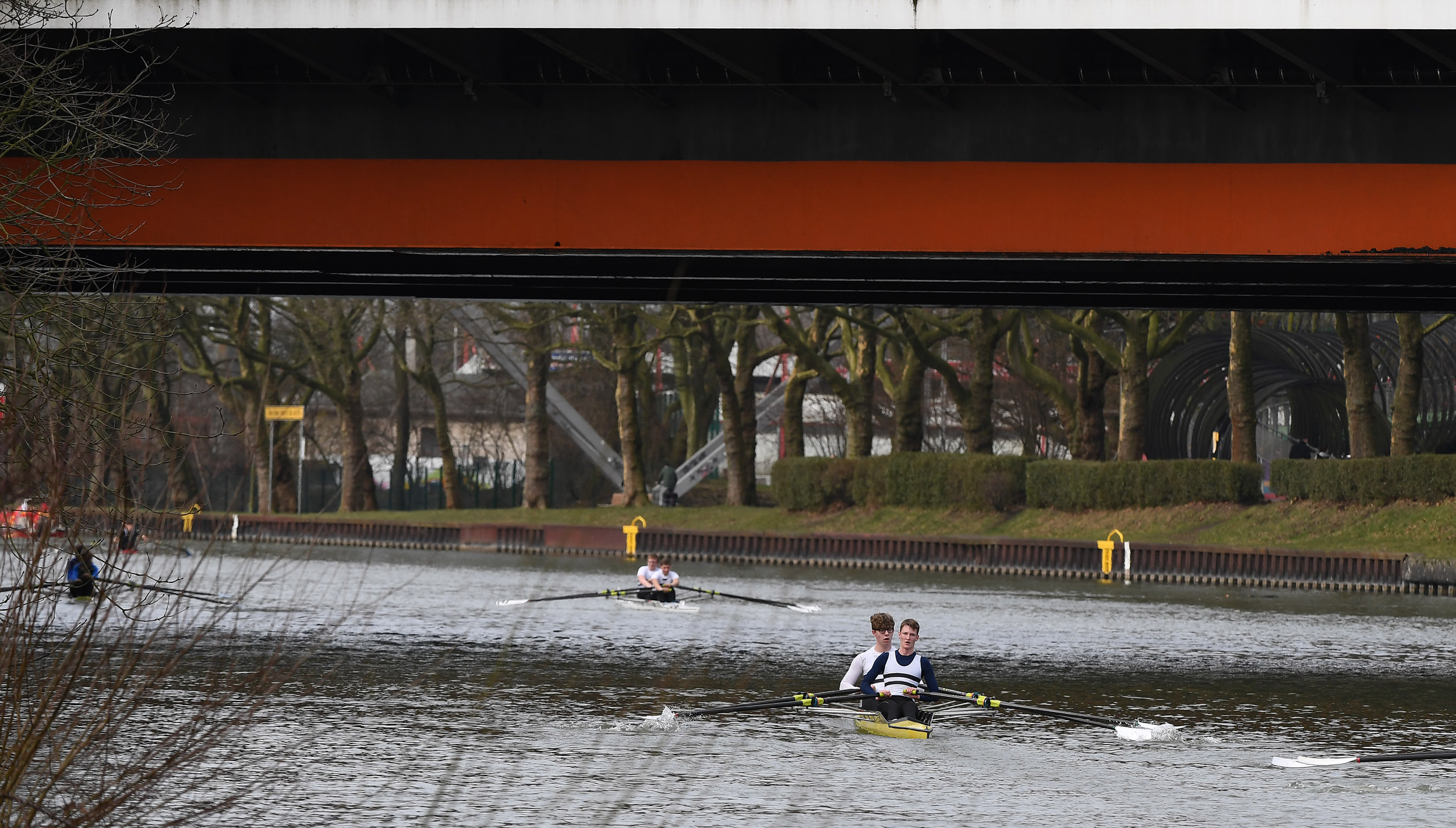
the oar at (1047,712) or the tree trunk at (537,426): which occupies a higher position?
the tree trunk at (537,426)

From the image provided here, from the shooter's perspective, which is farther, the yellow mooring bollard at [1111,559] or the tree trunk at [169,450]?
the yellow mooring bollard at [1111,559]

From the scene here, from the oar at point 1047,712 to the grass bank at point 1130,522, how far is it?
A: 23.0 meters

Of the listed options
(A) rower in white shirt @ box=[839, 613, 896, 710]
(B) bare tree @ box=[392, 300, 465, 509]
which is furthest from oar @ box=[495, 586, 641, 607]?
(B) bare tree @ box=[392, 300, 465, 509]

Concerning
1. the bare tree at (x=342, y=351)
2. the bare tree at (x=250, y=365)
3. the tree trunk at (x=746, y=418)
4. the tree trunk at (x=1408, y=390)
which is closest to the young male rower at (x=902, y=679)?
the tree trunk at (x=1408, y=390)

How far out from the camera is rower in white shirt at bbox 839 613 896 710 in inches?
674

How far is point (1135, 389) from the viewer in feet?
156

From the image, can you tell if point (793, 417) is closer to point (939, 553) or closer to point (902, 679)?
point (939, 553)

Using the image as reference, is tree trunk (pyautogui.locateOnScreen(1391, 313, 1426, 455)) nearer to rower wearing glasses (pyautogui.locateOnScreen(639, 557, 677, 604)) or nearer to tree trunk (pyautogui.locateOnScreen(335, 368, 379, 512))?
rower wearing glasses (pyautogui.locateOnScreen(639, 557, 677, 604))

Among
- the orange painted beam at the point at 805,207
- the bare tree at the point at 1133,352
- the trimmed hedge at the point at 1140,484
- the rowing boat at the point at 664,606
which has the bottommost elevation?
the rowing boat at the point at 664,606

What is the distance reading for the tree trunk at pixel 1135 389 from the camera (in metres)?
46.8

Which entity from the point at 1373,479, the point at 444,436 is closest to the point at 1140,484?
the point at 1373,479

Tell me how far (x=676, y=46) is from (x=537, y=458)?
45.8 meters

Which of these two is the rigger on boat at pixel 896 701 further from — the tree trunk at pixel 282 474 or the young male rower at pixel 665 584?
the tree trunk at pixel 282 474

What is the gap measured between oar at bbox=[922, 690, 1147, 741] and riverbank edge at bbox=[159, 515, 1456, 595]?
14806 mm
